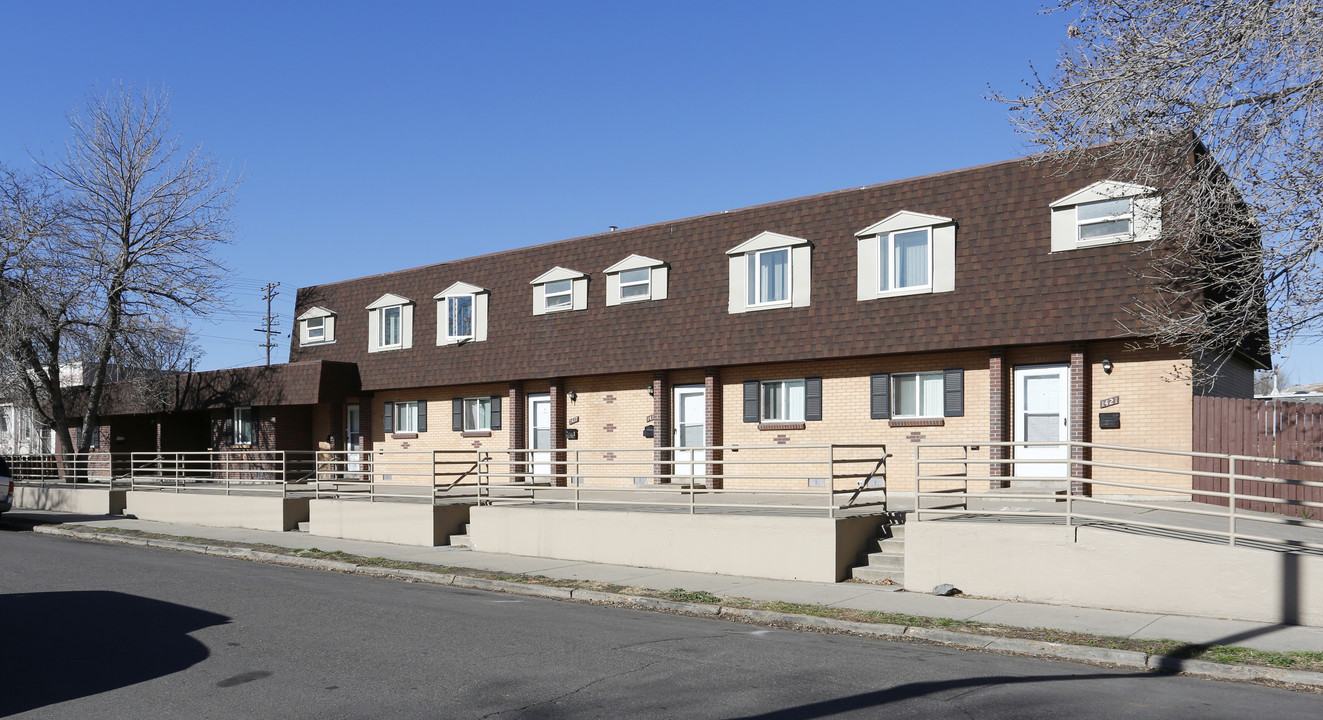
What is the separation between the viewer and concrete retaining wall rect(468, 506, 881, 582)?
1323 cm

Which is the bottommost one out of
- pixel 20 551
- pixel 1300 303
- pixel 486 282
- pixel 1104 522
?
pixel 20 551

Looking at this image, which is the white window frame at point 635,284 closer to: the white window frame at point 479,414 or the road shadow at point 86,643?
the white window frame at point 479,414

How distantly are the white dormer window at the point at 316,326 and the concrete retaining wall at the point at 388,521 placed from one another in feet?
35.5

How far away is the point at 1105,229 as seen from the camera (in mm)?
16922

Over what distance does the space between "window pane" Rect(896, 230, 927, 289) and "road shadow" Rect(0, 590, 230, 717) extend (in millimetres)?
12970

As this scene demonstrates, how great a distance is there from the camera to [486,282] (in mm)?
26078

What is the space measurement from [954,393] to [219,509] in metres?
15.9

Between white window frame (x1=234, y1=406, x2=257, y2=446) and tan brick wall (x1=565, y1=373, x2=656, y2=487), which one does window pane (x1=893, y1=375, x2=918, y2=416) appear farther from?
white window frame (x1=234, y1=406, x2=257, y2=446)

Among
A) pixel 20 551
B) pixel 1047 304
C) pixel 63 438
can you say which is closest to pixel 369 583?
pixel 20 551

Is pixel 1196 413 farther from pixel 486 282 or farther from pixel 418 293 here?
pixel 418 293

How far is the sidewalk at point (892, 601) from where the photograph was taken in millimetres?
9523

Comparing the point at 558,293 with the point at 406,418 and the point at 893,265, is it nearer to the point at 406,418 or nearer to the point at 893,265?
the point at 406,418

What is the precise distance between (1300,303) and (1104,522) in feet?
12.5

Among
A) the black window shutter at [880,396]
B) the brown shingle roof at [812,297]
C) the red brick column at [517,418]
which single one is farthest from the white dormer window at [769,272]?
the red brick column at [517,418]
